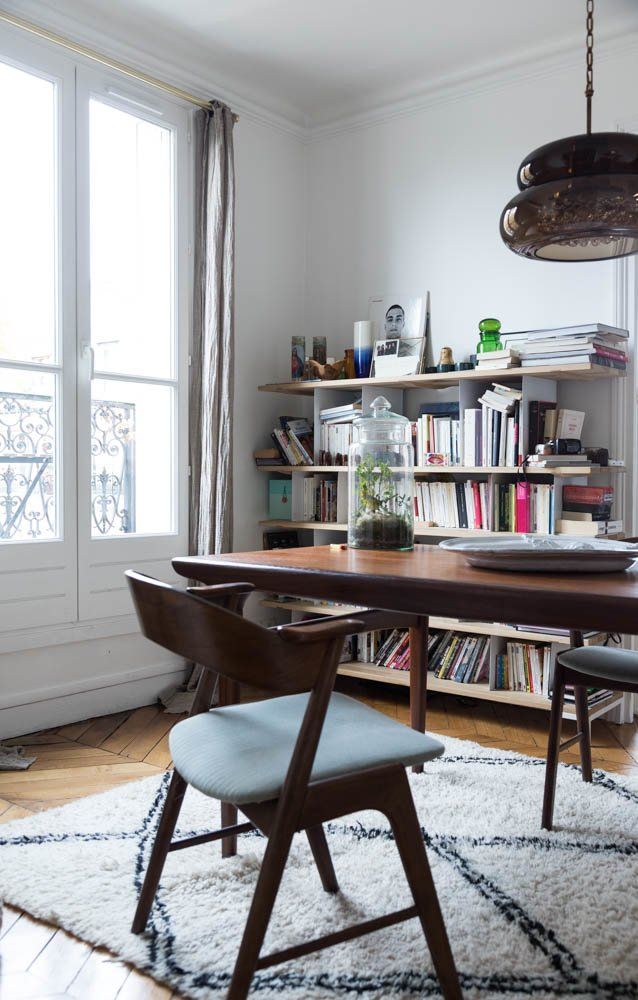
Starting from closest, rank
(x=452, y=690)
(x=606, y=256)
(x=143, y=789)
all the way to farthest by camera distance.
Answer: (x=606, y=256) < (x=143, y=789) < (x=452, y=690)

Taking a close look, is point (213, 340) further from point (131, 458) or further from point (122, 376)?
point (131, 458)

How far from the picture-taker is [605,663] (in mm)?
2283

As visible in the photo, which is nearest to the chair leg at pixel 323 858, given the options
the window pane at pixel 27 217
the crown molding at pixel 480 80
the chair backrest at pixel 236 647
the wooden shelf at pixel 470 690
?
the chair backrest at pixel 236 647

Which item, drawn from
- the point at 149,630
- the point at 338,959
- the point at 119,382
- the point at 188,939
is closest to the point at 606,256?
the point at 149,630

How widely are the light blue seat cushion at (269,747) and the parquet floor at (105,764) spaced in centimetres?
47

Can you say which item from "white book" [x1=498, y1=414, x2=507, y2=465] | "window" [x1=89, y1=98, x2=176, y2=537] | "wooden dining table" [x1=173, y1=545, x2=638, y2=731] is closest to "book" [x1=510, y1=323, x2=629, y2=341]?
"white book" [x1=498, y1=414, x2=507, y2=465]

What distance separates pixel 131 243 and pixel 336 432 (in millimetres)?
1214

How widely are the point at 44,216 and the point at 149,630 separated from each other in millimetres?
2332

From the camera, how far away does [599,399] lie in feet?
11.5

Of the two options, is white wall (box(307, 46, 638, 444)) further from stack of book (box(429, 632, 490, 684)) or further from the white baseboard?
the white baseboard

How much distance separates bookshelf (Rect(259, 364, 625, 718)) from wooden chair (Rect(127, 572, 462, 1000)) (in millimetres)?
1796

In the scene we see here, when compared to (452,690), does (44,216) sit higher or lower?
higher

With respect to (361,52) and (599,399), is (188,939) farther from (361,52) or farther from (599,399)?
(361,52)

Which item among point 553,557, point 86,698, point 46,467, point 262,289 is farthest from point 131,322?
point 553,557
